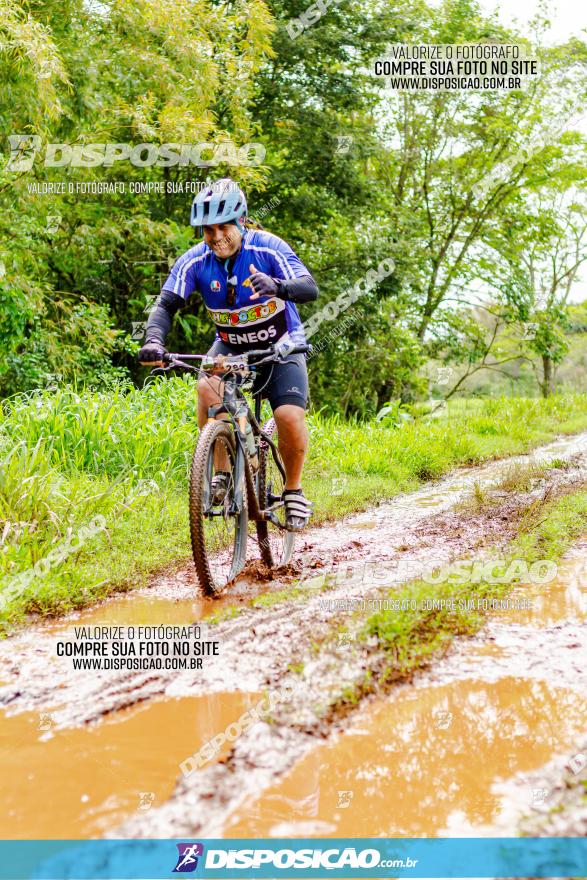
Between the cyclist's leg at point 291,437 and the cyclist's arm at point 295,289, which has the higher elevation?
the cyclist's arm at point 295,289

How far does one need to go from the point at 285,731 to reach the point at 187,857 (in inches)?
26.6

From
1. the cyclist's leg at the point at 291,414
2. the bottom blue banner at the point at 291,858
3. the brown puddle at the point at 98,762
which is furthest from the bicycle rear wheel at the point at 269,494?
the bottom blue banner at the point at 291,858

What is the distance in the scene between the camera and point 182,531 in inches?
238

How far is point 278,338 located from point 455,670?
98.2 inches

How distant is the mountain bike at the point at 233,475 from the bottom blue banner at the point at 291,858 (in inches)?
83.2

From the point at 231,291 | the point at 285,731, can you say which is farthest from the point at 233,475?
the point at 285,731

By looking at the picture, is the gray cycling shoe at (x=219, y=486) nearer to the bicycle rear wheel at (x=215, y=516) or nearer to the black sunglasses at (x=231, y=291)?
the bicycle rear wheel at (x=215, y=516)

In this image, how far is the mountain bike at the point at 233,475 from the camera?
14.3 ft

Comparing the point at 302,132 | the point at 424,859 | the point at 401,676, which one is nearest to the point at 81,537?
the point at 401,676

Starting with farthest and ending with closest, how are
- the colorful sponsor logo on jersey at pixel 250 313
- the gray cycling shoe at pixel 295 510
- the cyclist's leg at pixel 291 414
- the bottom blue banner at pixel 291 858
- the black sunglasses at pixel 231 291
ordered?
the gray cycling shoe at pixel 295 510 < the cyclist's leg at pixel 291 414 < the colorful sponsor logo on jersey at pixel 250 313 < the black sunglasses at pixel 231 291 < the bottom blue banner at pixel 291 858

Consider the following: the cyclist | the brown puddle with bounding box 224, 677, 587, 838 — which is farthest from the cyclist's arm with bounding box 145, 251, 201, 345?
the brown puddle with bounding box 224, 677, 587, 838

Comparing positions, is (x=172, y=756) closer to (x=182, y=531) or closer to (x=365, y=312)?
(x=182, y=531)

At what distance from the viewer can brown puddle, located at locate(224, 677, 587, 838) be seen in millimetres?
2355

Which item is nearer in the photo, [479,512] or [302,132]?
[479,512]
